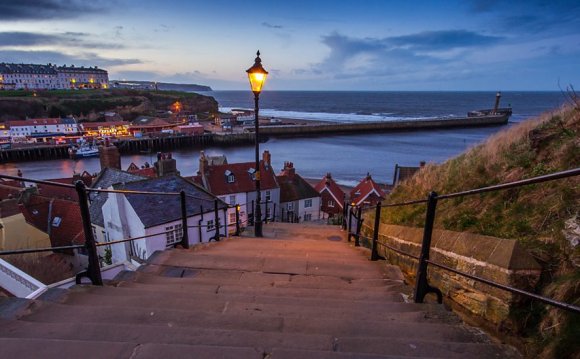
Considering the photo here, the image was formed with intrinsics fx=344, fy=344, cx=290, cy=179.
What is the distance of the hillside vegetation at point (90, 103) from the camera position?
97812mm

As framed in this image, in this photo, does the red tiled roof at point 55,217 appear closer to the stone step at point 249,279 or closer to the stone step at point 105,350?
the stone step at point 249,279

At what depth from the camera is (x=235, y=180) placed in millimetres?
26906

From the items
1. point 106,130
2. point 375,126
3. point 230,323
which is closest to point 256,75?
point 230,323

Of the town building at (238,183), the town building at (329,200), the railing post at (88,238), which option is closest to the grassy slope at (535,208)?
the railing post at (88,238)

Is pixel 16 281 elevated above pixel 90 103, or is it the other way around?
pixel 90 103

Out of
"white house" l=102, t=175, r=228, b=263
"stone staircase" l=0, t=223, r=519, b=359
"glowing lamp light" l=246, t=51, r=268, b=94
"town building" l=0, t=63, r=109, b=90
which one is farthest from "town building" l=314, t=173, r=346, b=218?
"town building" l=0, t=63, r=109, b=90

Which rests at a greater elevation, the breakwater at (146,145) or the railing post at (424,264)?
the railing post at (424,264)

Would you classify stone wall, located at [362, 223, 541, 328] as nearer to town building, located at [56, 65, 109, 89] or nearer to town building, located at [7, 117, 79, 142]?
town building, located at [7, 117, 79, 142]

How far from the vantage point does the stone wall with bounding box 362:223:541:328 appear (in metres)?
2.88

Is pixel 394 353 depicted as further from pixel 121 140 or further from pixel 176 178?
pixel 121 140

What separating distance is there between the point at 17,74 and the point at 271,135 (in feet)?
402

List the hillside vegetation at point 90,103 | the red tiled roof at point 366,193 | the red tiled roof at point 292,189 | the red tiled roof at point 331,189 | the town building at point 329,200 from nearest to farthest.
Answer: the red tiled roof at point 366,193
the red tiled roof at point 292,189
the town building at point 329,200
the red tiled roof at point 331,189
the hillside vegetation at point 90,103

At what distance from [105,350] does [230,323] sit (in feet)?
2.84

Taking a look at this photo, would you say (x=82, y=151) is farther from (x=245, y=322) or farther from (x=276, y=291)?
(x=245, y=322)
